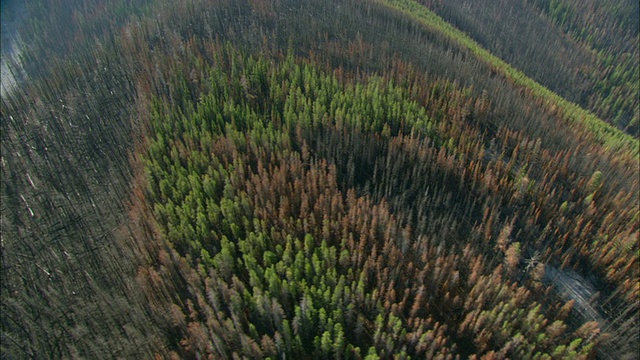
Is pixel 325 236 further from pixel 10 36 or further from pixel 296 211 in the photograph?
pixel 10 36

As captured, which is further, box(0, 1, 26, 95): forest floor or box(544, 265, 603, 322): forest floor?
box(0, 1, 26, 95): forest floor

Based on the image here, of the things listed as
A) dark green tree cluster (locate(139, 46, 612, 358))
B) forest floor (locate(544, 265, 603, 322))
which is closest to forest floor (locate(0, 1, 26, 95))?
dark green tree cluster (locate(139, 46, 612, 358))

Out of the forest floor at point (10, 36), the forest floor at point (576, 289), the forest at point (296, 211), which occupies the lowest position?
the forest floor at point (10, 36)

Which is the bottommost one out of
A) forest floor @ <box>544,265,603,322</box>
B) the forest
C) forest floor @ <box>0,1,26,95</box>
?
forest floor @ <box>0,1,26,95</box>

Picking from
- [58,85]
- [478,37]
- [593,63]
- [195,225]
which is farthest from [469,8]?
[195,225]

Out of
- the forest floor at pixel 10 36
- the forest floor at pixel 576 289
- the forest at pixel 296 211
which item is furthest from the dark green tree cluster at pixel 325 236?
the forest floor at pixel 10 36

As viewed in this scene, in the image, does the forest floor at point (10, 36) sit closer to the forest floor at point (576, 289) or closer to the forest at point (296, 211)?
the forest at point (296, 211)

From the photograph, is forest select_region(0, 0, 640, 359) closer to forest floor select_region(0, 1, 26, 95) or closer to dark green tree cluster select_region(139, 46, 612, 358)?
dark green tree cluster select_region(139, 46, 612, 358)

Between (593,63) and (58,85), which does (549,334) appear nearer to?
(58,85)
